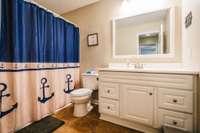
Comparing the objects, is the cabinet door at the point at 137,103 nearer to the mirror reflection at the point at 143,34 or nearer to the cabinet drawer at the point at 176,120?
the cabinet drawer at the point at 176,120

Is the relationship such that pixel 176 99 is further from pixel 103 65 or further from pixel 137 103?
pixel 103 65

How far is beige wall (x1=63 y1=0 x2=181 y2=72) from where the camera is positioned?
2.15 meters

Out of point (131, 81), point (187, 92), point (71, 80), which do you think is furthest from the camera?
point (71, 80)

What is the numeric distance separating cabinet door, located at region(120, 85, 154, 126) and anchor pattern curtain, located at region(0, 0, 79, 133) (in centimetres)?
127

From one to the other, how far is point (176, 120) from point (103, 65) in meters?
1.56

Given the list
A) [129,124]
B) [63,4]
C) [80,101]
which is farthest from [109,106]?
[63,4]

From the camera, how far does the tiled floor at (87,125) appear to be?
5.42 ft

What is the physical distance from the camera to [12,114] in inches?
59.4

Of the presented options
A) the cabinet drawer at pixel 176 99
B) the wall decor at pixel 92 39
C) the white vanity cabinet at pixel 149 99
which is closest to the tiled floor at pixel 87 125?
the white vanity cabinet at pixel 149 99

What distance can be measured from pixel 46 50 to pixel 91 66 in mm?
1020

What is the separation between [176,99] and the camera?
55.2 inches

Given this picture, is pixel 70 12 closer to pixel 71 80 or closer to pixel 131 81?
pixel 71 80

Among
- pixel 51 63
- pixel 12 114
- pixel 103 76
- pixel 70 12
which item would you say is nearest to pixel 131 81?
pixel 103 76

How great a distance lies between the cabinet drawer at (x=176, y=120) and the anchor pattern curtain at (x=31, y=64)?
5.80 feet
